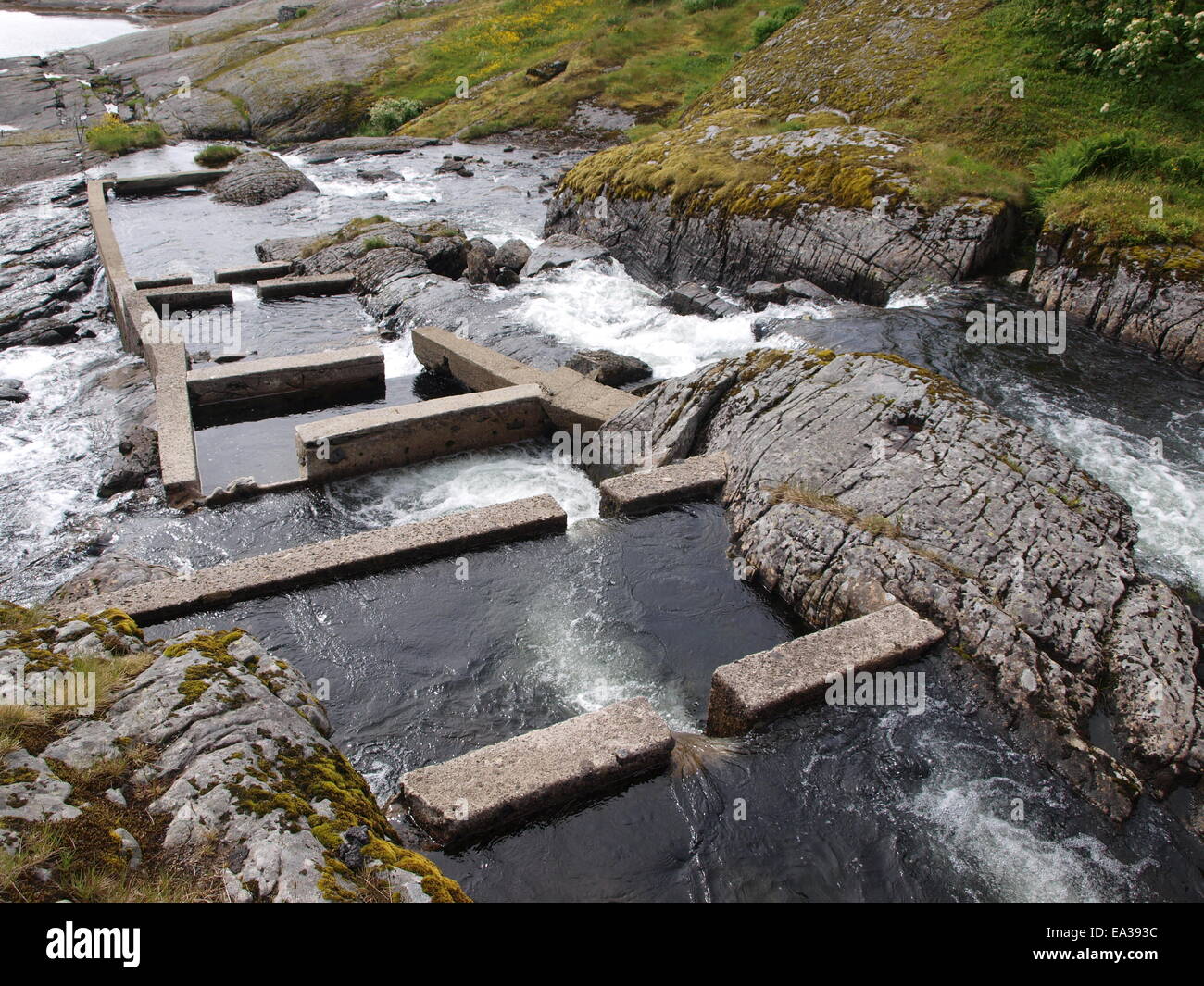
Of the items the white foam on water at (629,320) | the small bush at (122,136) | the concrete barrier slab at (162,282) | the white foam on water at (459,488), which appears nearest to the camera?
the white foam on water at (459,488)

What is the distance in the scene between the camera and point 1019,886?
6.44m

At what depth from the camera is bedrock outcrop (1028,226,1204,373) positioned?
50.6 ft

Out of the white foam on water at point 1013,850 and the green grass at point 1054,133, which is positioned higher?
the green grass at point 1054,133


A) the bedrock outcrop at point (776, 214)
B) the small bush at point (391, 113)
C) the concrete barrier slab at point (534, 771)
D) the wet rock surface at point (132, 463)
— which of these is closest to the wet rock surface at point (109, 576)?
the wet rock surface at point (132, 463)

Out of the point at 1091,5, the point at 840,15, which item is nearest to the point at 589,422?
the point at 1091,5

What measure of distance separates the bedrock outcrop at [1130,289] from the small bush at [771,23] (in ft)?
65.3

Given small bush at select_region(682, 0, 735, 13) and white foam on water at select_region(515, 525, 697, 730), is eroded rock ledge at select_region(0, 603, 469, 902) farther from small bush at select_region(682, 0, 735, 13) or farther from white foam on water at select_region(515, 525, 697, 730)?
small bush at select_region(682, 0, 735, 13)

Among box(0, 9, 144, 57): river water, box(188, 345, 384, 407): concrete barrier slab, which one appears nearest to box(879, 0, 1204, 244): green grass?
box(188, 345, 384, 407): concrete barrier slab

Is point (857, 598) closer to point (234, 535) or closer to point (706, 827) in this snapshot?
point (706, 827)

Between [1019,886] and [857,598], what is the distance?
11.3 feet

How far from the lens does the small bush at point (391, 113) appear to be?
149 ft

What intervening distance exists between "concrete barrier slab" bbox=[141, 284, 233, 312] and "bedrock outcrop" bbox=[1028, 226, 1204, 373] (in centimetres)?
2070

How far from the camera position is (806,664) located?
812 cm

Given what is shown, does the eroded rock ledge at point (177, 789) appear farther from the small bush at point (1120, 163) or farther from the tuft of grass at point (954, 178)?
the small bush at point (1120, 163)
